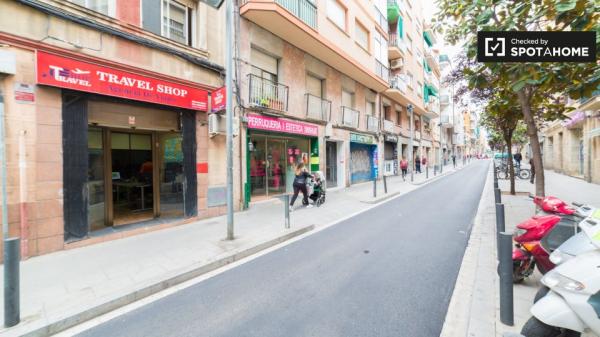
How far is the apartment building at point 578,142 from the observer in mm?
13273

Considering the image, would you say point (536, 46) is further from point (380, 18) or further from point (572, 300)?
point (380, 18)

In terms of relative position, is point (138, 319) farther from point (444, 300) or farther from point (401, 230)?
point (401, 230)

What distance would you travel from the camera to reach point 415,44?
85.6 feet

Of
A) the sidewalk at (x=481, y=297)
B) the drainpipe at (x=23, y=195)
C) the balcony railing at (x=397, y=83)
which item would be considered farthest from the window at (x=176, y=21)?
the balcony railing at (x=397, y=83)

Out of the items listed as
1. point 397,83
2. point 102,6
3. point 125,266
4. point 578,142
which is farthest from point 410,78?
point 125,266

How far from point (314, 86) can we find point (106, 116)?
8.84 m

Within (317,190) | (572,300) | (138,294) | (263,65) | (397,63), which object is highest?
(397,63)

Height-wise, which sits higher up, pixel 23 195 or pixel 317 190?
pixel 23 195

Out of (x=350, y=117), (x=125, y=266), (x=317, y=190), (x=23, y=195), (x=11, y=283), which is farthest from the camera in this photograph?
(x=350, y=117)

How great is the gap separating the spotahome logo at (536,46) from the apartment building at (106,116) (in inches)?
254

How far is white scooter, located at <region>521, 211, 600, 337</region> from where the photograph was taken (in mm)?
1919

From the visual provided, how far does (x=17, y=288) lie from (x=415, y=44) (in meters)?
30.1

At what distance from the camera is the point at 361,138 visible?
1619cm

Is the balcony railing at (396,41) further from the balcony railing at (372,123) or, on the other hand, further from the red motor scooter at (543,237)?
the red motor scooter at (543,237)
